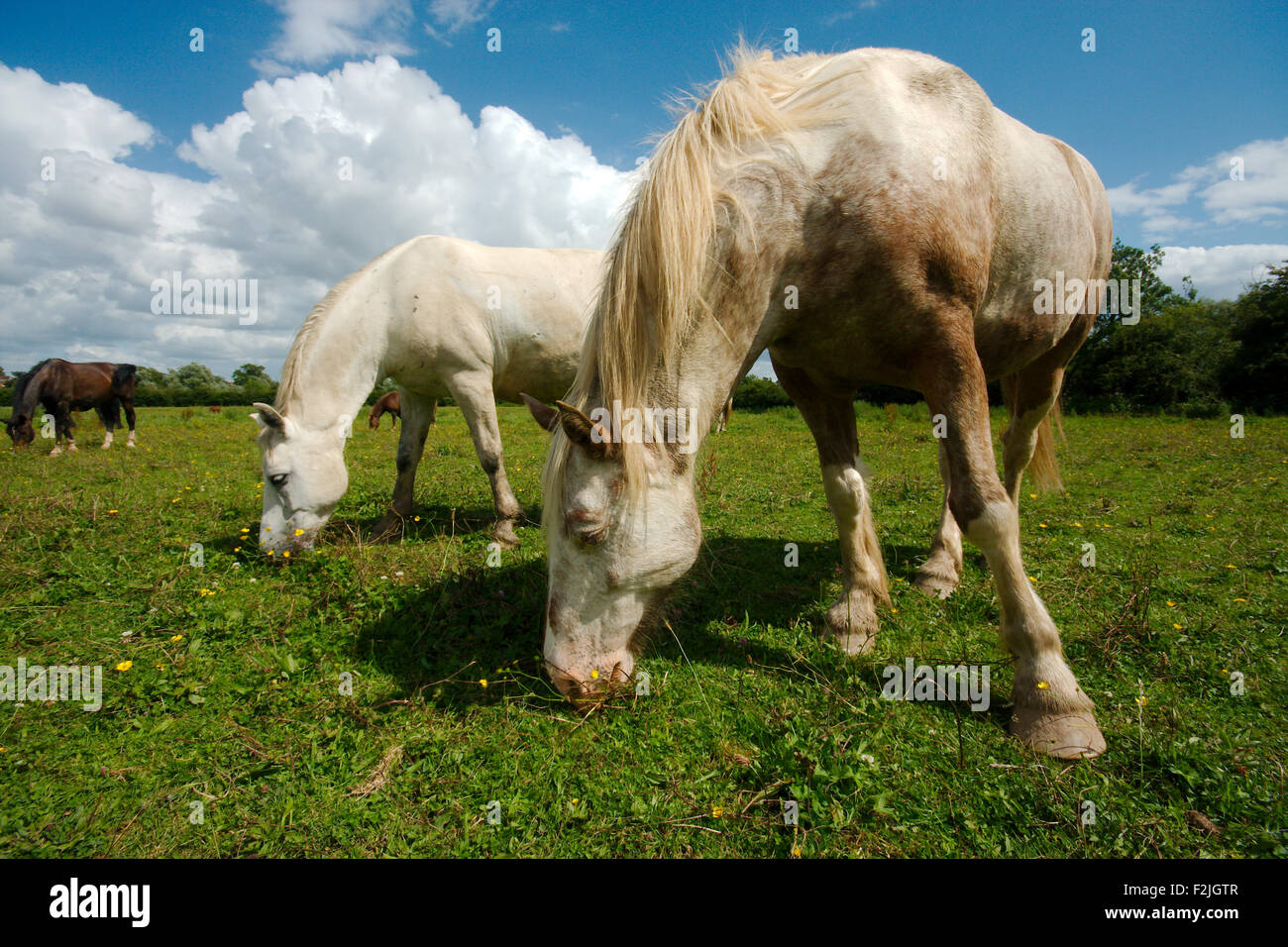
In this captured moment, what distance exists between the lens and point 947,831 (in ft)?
6.58

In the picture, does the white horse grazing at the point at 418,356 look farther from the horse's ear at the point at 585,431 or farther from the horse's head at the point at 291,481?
the horse's ear at the point at 585,431

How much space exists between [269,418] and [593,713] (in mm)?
3664

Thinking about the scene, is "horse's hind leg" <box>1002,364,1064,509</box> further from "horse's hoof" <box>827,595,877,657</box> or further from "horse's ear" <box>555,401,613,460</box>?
"horse's ear" <box>555,401,613,460</box>

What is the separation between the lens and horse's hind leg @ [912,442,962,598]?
422 cm

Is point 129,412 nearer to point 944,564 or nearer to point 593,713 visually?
point 593,713

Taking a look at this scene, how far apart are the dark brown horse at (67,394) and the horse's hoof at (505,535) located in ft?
42.5

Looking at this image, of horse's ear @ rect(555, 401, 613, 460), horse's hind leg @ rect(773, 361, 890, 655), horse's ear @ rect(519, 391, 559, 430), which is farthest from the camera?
horse's hind leg @ rect(773, 361, 890, 655)

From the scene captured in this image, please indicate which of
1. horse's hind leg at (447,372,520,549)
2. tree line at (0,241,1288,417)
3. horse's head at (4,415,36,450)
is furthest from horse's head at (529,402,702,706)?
tree line at (0,241,1288,417)

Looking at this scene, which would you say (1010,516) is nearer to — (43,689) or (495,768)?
(495,768)

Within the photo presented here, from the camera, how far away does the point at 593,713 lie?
2.63 metres

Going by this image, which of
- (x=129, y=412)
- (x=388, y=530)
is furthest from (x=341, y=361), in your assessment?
(x=129, y=412)

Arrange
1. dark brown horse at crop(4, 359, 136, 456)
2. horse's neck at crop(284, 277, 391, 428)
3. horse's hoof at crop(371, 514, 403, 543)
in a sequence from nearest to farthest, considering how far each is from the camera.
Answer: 1. horse's neck at crop(284, 277, 391, 428)
2. horse's hoof at crop(371, 514, 403, 543)
3. dark brown horse at crop(4, 359, 136, 456)

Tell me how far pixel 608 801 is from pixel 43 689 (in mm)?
2826
